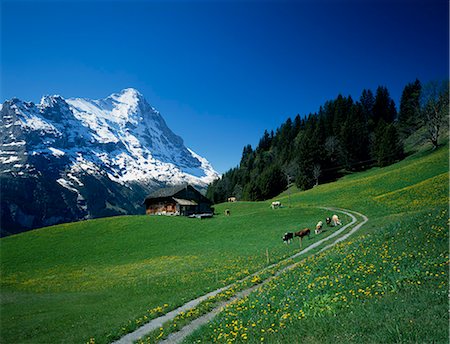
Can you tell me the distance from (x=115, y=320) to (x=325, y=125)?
11262cm

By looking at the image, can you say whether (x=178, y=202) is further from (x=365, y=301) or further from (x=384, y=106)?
(x=384, y=106)

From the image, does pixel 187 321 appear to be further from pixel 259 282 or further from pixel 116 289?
pixel 116 289

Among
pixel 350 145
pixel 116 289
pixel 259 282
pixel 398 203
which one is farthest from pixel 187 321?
pixel 350 145

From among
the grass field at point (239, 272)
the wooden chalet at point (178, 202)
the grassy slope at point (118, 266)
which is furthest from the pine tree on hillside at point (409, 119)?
the wooden chalet at point (178, 202)

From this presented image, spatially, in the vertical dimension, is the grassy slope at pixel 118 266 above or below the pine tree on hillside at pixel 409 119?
below

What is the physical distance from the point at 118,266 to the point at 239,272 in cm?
2075

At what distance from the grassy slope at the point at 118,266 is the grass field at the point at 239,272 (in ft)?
0.56

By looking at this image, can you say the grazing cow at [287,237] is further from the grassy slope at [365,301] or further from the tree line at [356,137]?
the tree line at [356,137]

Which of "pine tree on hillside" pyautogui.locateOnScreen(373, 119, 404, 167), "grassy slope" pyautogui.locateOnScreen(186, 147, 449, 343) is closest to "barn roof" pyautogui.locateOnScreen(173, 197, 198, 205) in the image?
"pine tree on hillside" pyautogui.locateOnScreen(373, 119, 404, 167)

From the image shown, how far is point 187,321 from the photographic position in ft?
41.3

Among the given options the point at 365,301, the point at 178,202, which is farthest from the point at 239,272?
the point at 178,202

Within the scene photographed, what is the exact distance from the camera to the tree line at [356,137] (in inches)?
2867

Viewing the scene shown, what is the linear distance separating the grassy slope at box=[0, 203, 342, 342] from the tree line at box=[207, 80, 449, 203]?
4671cm

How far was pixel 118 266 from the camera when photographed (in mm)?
35656
